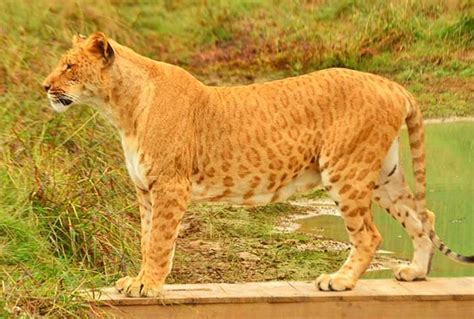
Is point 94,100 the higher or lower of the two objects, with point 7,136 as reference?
higher

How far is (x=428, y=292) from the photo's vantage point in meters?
8.36

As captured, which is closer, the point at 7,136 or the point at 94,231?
the point at 94,231

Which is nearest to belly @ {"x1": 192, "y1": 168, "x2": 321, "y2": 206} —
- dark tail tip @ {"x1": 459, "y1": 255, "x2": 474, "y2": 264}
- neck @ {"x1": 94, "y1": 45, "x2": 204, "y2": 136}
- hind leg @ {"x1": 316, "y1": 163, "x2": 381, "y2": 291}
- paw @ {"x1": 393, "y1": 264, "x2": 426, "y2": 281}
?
hind leg @ {"x1": 316, "y1": 163, "x2": 381, "y2": 291}

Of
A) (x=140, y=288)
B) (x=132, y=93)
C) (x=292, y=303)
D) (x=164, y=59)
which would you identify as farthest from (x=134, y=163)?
(x=164, y=59)

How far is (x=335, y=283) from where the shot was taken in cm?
839

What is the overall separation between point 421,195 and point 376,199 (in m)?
0.28

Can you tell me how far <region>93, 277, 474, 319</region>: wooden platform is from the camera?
8.17 meters

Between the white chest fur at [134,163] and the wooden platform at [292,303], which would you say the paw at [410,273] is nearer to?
the wooden platform at [292,303]

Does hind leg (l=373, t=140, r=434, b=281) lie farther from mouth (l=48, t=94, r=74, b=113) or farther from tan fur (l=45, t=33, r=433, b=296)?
mouth (l=48, t=94, r=74, b=113)

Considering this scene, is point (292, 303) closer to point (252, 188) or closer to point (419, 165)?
point (252, 188)

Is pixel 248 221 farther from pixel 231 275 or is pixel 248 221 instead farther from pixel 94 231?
pixel 94 231

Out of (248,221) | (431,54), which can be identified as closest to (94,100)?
(248,221)

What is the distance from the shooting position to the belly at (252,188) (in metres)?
8.41

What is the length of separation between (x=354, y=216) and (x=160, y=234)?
2.87 feet
